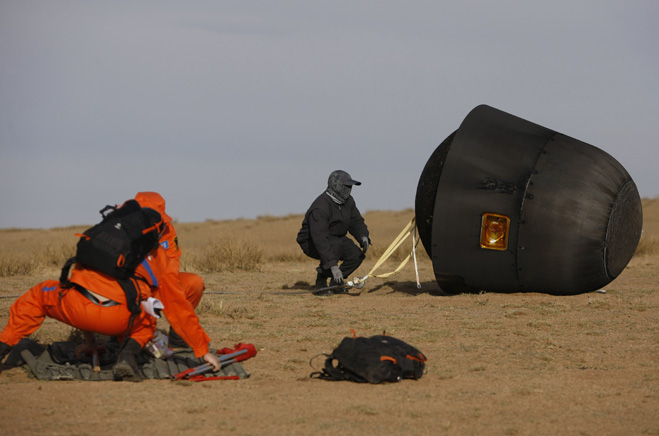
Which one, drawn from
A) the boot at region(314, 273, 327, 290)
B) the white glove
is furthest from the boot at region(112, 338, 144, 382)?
the boot at region(314, 273, 327, 290)

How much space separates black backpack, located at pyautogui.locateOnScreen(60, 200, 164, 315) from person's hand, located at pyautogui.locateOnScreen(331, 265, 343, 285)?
524 cm

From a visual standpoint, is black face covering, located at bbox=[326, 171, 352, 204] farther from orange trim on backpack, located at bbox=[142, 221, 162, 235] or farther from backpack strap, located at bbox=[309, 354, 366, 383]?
orange trim on backpack, located at bbox=[142, 221, 162, 235]

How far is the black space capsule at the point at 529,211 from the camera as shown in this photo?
9.48m

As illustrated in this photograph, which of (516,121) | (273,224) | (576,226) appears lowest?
(273,224)

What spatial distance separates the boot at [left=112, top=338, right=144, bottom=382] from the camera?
607 cm

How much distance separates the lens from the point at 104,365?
6.70 m

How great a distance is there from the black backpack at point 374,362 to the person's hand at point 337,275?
4.46 m

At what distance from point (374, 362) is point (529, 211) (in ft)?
13.0

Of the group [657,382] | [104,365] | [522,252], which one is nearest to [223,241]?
[522,252]

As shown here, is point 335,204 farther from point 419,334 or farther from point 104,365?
point 104,365

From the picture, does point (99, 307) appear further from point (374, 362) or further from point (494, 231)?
point (494, 231)

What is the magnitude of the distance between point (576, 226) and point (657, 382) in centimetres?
314

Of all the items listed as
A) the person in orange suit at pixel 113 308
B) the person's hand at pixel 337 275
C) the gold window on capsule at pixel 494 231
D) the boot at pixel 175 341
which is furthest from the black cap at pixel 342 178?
the person in orange suit at pixel 113 308

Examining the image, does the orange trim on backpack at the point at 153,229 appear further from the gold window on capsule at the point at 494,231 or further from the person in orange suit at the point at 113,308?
the gold window on capsule at the point at 494,231
